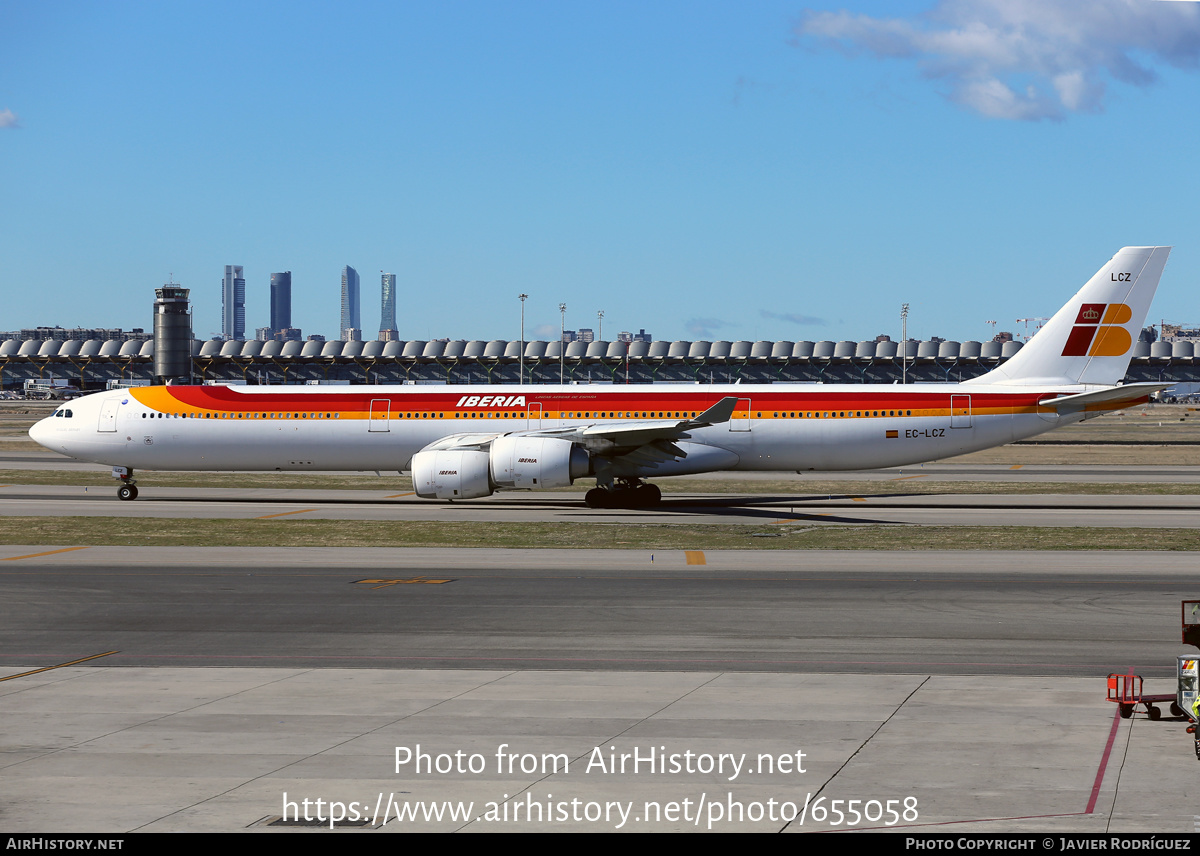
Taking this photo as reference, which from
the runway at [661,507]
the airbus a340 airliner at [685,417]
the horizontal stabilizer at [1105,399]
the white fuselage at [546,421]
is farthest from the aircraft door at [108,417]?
the horizontal stabilizer at [1105,399]

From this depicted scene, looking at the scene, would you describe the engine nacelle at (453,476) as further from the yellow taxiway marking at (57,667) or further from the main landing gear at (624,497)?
the yellow taxiway marking at (57,667)

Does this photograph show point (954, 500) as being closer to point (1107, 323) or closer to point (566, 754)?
point (1107, 323)

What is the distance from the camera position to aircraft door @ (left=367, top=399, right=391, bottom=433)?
141ft

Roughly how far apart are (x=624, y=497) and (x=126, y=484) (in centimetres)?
1903

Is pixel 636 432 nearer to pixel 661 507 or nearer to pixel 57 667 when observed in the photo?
pixel 661 507

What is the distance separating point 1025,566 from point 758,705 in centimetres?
1437

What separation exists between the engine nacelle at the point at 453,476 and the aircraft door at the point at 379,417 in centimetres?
436

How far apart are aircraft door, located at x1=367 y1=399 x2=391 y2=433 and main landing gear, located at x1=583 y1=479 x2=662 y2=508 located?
25.9 feet

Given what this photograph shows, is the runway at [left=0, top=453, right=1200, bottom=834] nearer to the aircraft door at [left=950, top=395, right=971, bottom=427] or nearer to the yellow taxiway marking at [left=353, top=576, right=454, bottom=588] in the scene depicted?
the yellow taxiway marking at [left=353, top=576, right=454, bottom=588]

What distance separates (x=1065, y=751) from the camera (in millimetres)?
12086

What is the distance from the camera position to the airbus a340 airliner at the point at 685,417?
4222 cm

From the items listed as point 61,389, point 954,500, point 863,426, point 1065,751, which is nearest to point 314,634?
point 1065,751

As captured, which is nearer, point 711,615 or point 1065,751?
point 1065,751

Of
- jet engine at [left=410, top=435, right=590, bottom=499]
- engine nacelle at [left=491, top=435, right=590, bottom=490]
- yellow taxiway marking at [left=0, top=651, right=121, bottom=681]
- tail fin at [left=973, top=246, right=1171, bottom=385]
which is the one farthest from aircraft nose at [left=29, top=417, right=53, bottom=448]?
tail fin at [left=973, top=246, right=1171, bottom=385]
